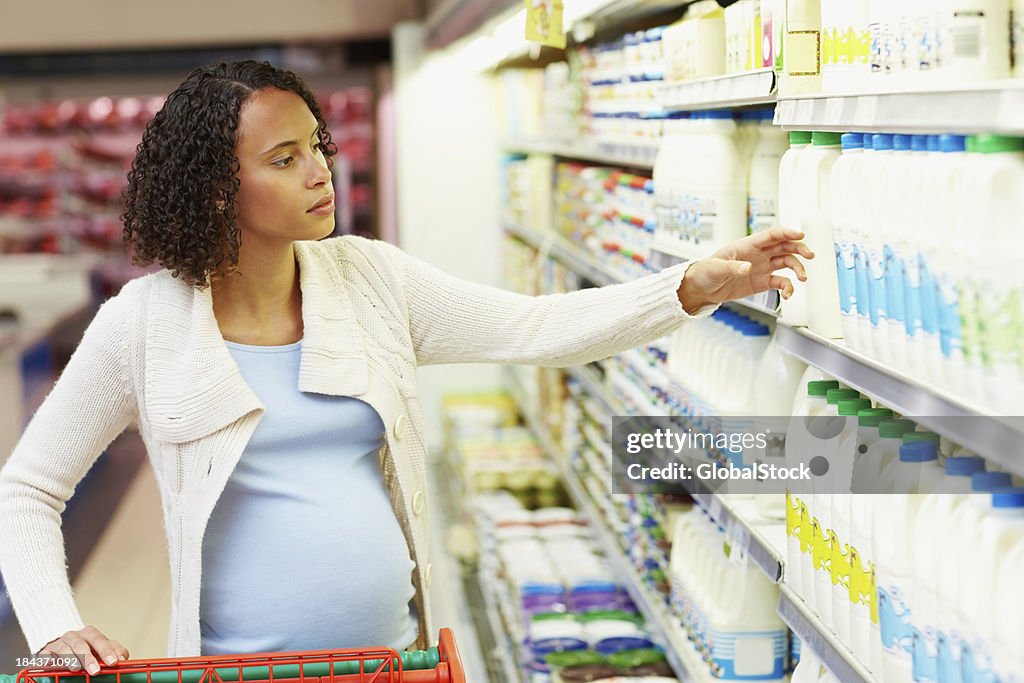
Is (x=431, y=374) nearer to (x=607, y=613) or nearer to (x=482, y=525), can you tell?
(x=482, y=525)

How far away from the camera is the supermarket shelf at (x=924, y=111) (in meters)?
1.29

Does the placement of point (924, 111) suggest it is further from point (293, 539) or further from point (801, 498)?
point (293, 539)

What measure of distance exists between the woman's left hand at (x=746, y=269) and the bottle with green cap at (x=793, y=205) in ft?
0.16

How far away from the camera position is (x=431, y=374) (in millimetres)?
7750

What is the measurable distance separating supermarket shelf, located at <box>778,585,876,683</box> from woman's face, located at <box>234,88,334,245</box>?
40.3 inches

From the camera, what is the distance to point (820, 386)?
7.18ft

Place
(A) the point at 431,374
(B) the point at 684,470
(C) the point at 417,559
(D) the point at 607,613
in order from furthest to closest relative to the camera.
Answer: (A) the point at 431,374
(D) the point at 607,613
(B) the point at 684,470
(C) the point at 417,559

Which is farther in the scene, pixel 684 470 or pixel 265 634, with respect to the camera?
pixel 684 470

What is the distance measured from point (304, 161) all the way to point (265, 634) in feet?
2.68

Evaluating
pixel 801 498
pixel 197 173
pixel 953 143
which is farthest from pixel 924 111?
pixel 197 173

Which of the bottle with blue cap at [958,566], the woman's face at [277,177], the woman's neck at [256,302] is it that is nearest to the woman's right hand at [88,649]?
the woman's neck at [256,302]

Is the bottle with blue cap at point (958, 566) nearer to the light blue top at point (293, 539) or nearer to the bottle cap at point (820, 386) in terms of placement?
the bottle cap at point (820, 386)

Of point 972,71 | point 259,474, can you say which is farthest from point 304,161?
point 972,71

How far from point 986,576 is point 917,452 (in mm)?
307
